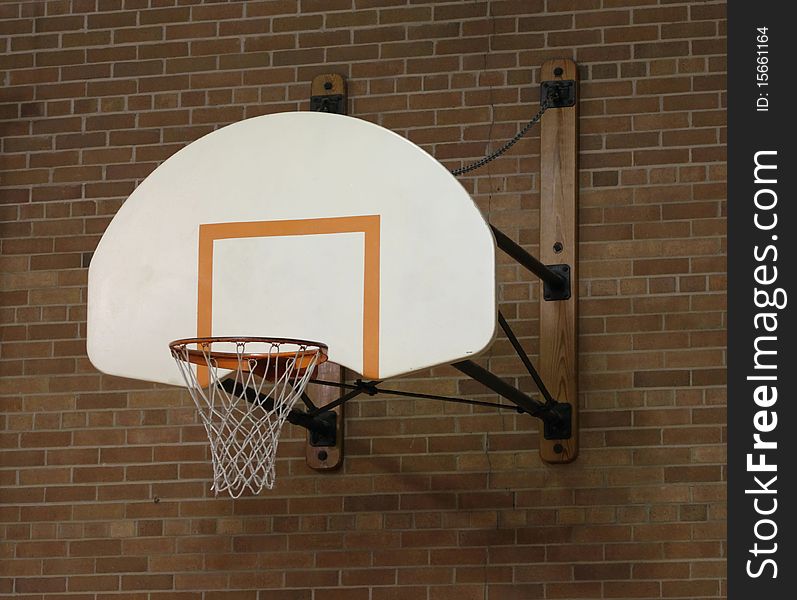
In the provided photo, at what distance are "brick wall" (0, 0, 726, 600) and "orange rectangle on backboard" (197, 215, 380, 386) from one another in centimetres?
120

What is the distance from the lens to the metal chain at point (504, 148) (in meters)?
4.93

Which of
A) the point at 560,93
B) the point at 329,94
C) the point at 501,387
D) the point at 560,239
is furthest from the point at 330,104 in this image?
the point at 501,387

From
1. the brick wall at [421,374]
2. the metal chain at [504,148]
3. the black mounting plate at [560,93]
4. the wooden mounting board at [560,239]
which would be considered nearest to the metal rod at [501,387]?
the wooden mounting board at [560,239]

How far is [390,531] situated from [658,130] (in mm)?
1948

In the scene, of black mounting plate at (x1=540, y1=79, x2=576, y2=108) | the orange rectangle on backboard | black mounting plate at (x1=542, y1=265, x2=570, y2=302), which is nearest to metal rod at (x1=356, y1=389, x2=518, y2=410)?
black mounting plate at (x1=542, y1=265, x2=570, y2=302)

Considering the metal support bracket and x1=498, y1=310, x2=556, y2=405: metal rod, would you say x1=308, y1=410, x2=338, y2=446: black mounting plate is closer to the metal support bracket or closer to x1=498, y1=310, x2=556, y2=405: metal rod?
x1=498, y1=310, x2=556, y2=405: metal rod

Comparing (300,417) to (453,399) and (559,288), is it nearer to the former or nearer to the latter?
(453,399)

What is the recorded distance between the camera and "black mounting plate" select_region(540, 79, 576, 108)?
5195 millimetres

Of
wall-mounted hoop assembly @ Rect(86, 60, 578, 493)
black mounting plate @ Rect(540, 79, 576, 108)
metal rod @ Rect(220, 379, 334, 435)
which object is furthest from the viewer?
black mounting plate @ Rect(540, 79, 576, 108)

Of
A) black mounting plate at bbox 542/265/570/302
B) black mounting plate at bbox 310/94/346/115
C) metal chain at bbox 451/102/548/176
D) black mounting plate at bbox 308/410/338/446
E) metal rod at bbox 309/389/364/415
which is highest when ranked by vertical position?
black mounting plate at bbox 310/94/346/115

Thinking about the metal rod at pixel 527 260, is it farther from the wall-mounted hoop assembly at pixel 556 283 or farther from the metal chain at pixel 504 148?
the metal chain at pixel 504 148

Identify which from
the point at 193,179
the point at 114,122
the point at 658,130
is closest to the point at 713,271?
the point at 658,130

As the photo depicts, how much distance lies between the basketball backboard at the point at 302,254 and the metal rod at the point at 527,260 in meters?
0.34

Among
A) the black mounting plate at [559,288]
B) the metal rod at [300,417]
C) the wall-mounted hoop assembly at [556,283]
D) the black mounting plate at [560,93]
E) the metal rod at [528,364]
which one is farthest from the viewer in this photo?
→ the black mounting plate at [560,93]
